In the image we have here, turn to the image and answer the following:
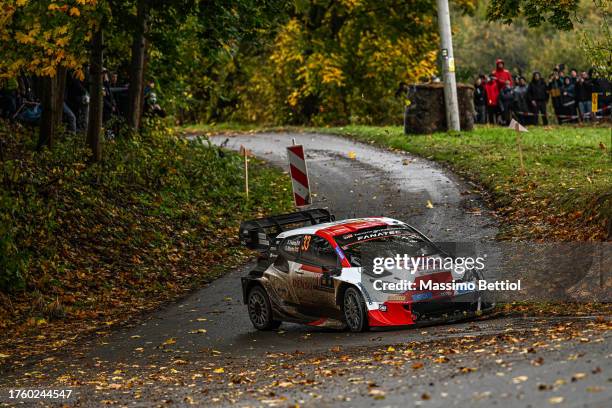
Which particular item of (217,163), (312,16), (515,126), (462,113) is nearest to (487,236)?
(515,126)

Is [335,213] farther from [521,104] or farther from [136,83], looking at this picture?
[521,104]

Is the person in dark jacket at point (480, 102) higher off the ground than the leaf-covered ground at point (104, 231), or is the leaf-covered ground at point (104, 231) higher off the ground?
the person in dark jacket at point (480, 102)

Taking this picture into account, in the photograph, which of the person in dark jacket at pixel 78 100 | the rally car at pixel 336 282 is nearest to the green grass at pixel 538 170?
the rally car at pixel 336 282

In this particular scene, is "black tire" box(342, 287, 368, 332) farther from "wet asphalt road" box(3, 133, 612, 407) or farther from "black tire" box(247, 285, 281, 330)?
"black tire" box(247, 285, 281, 330)

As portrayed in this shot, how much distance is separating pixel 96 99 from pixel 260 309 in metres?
9.51

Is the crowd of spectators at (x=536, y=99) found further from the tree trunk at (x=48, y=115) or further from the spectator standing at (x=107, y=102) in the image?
the tree trunk at (x=48, y=115)

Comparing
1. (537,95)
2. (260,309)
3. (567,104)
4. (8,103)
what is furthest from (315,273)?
(567,104)

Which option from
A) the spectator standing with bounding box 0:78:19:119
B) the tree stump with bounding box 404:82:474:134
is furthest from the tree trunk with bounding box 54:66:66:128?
the tree stump with bounding box 404:82:474:134

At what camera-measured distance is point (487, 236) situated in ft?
74.7

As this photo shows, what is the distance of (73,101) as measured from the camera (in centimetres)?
2998

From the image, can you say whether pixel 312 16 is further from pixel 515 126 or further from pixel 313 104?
pixel 515 126

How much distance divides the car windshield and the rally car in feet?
0.05

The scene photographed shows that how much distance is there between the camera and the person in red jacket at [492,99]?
42219 mm

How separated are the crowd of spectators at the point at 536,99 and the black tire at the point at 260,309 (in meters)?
25.6
